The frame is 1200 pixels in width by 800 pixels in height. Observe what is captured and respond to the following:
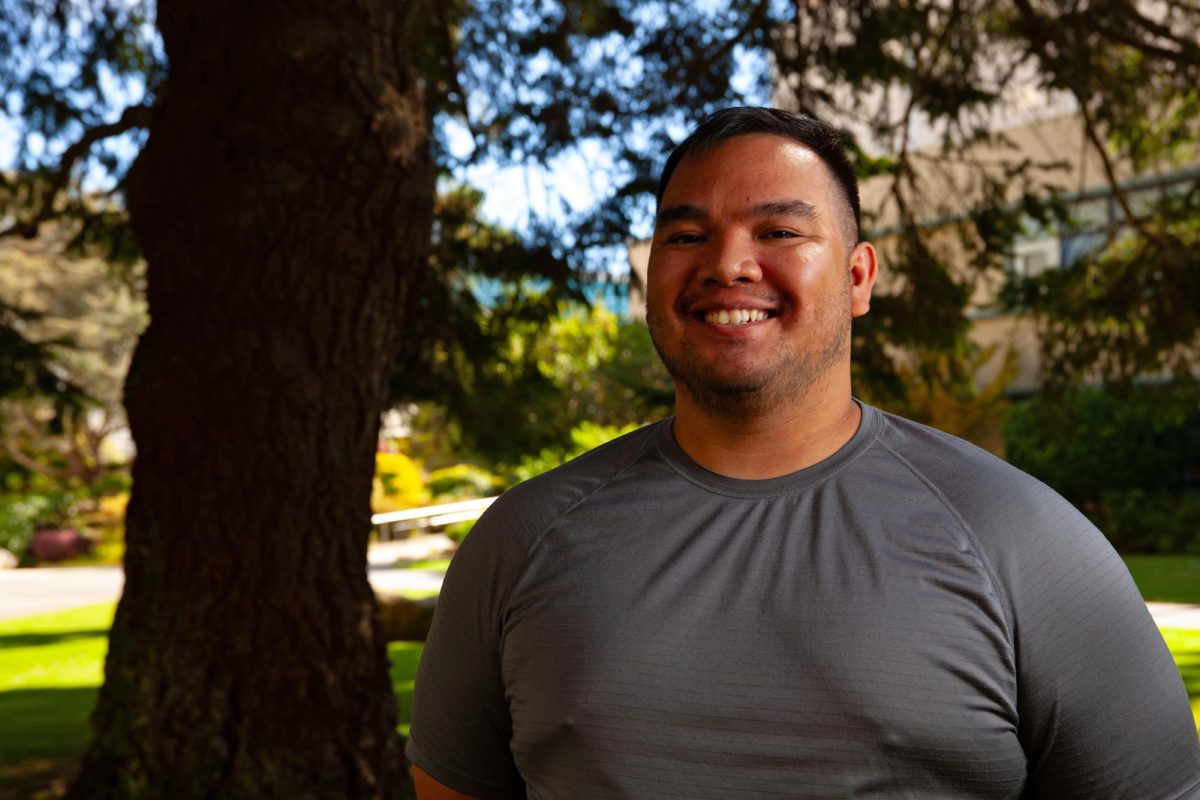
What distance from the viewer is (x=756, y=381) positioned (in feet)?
6.43

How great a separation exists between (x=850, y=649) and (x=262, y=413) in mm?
4260

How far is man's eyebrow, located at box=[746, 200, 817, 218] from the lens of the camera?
197cm

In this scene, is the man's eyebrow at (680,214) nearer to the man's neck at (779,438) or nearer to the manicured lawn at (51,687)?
the man's neck at (779,438)

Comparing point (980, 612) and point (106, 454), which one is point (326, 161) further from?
point (106, 454)

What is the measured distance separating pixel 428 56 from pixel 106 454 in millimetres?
31918

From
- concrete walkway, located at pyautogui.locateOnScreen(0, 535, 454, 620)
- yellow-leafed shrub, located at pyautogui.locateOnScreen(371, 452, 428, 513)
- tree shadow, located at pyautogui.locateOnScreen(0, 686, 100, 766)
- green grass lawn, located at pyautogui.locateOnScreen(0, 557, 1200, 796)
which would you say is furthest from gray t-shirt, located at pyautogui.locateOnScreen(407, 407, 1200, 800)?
yellow-leafed shrub, located at pyautogui.locateOnScreen(371, 452, 428, 513)

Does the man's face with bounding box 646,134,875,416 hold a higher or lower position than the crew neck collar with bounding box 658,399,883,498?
higher

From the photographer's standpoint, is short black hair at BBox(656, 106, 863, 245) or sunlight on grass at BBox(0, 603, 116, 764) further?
sunlight on grass at BBox(0, 603, 116, 764)

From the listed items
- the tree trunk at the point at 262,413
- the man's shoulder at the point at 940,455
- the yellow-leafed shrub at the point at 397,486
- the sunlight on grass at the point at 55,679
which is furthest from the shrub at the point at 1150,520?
the man's shoulder at the point at 940,455

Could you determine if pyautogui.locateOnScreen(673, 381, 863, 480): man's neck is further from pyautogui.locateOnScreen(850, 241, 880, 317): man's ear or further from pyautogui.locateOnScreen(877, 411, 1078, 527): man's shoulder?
pyautogui.locateOnScreen(850, 241, 880, 317): man's ear

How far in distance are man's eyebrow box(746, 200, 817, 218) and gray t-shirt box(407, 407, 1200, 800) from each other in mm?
376

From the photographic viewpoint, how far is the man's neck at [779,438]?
195cm

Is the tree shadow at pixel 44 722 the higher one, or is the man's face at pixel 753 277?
the man's face at pixel 753 277

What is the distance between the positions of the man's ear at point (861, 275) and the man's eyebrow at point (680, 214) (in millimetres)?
271
